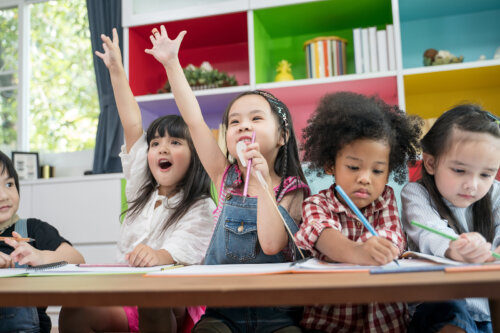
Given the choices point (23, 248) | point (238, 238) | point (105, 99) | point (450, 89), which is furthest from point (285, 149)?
point (105, 99)

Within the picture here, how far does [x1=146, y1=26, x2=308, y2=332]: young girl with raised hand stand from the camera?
3.22ft

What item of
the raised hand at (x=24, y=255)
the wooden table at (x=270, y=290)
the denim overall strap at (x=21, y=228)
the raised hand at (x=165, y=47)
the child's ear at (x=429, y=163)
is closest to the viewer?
the wooden table at (x=270, y=290)

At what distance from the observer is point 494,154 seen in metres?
1.03

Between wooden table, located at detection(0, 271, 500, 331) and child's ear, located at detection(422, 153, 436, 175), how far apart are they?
2.01 ft

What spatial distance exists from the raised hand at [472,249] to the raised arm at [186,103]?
724 millimetres

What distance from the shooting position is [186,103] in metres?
1.31

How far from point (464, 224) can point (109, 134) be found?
251 centimetres

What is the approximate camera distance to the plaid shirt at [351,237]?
0.91 meters

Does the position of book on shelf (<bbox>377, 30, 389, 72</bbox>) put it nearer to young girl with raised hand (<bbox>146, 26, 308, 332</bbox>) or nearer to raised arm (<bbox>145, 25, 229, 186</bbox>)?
young girl with raised hand (<bbox>146, 26, 308, 332</bbox>)

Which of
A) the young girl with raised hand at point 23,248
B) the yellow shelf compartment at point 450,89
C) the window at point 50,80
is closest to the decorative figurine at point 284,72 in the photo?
the yellow shelf compartment at point 450,89

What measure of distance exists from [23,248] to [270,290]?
2.59ft

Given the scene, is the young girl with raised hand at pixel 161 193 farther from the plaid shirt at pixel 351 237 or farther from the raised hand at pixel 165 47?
the plaid shirt at pixel 351 237

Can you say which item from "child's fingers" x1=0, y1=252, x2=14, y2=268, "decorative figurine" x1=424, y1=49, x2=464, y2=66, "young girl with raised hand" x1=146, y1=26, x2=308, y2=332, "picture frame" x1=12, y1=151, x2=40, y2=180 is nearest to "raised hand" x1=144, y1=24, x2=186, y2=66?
"young girl with raised hand" x1=146, y1=26, x2=308, y2=332

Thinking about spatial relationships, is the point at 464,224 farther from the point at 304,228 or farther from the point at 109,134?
the point at 109,134
